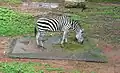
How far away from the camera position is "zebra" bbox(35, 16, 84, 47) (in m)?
11.9

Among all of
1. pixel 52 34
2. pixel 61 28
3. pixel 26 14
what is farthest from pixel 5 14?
pixel 61 28

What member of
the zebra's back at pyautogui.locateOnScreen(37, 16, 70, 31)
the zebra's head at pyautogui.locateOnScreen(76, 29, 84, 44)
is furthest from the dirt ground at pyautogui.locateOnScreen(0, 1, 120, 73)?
the zebra's back at pyautogui.locateOnScreen(37, 16, 70, 31)

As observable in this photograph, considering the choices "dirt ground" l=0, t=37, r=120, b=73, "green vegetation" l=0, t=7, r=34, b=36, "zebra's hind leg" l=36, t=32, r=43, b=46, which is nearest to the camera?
"dirt ground" l=0, t=37, r=120, b=73

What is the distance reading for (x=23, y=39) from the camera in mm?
12711

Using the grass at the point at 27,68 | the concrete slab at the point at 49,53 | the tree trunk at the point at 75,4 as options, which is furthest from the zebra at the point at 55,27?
the tree trunk at the point at 75,4

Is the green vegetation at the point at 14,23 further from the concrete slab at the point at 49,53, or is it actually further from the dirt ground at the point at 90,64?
the dirt ground at the point at 90,64

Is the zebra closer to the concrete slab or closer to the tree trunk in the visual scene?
the concrete slab

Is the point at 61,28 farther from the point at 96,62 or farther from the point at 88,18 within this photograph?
the point at 88,18

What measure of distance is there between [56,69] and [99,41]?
3655 millimetres

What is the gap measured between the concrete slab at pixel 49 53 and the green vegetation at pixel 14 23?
1.70 metres

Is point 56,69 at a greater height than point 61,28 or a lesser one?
lesser

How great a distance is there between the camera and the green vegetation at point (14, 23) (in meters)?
13.9

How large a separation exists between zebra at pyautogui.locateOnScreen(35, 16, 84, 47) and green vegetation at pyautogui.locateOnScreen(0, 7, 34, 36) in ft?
6.20

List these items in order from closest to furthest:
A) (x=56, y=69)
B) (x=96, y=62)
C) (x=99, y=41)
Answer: (x=56, y=69) < (x=96, y=62) < (x=99, y=41)
